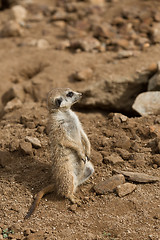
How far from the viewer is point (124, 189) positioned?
11.3 ft

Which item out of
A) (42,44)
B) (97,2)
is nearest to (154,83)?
(42,44)

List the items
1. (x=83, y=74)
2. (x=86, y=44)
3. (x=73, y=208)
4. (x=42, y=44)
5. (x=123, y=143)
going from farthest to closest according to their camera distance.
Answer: (x=42, y=44) < (x=86, y=44) < (x=83, y=74) < (x=123, y=143) < (x=73, y=208)

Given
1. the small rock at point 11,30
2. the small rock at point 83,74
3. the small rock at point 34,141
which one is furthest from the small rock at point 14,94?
the small rock at point 11,30

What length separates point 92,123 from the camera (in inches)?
188

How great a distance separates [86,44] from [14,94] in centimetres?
175

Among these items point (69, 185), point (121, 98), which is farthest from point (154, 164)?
point (121, 98)

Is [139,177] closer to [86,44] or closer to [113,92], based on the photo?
[113,92]

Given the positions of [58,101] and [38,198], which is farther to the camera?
[58,101]

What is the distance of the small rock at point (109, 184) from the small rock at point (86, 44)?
12.3 feet

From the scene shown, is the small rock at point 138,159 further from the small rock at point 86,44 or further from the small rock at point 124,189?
the small rock at point 86,44

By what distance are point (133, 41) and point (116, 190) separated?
13.1 ft

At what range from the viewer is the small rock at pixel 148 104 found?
480 centimetres

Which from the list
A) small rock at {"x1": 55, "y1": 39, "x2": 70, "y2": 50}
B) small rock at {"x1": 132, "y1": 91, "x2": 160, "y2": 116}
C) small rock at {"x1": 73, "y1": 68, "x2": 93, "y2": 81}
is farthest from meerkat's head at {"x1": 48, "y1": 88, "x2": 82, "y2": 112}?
small rock at {"x1": 55, "y1": 39, "x2": 70, "y2": 50}

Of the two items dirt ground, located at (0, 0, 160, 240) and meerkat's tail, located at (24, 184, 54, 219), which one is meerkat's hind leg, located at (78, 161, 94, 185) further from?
meerkat's tail, located at (24, 184, 54, 219)
